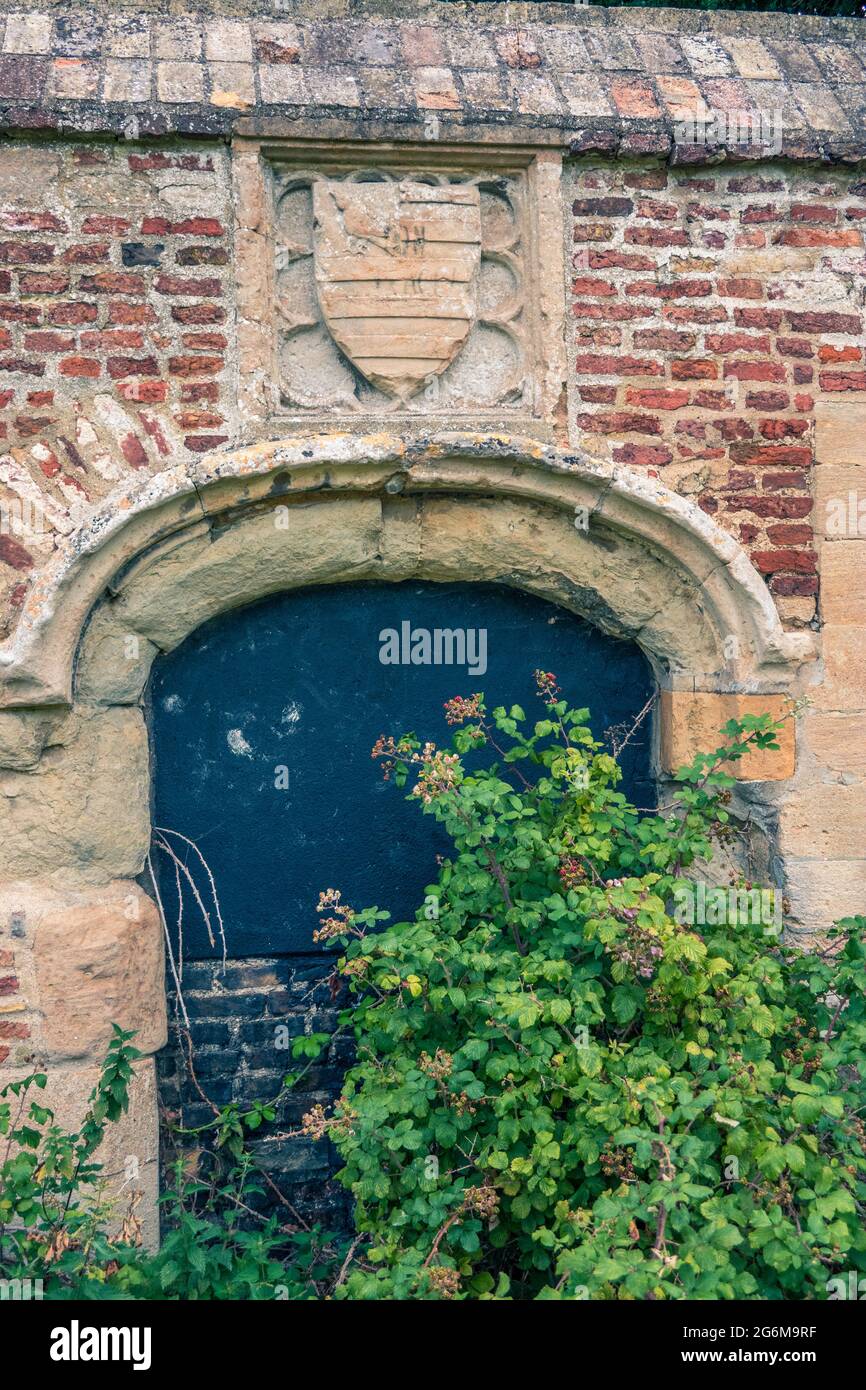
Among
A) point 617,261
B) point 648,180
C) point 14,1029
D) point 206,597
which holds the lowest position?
point 14,1029

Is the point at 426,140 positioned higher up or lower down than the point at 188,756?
higher up

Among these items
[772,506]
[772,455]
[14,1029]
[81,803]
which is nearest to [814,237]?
[772,455]

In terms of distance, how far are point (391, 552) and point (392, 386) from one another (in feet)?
1.54

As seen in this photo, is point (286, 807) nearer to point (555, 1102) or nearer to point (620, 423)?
point (555, 1102)

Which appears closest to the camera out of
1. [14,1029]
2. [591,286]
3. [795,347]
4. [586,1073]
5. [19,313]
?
[586,1073]

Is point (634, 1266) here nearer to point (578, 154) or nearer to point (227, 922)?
point (227, 922)

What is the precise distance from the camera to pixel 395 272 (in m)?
3.01

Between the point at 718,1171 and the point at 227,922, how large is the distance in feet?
5.14

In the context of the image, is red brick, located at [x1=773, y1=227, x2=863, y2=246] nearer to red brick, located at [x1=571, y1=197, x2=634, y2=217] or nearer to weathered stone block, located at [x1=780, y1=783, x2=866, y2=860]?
red brick, located at [x1=571, y1=197, x2=634, y2=217]

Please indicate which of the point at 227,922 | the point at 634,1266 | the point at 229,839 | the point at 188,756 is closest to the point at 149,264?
the point at 188,756

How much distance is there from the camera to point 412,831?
11.3 ft

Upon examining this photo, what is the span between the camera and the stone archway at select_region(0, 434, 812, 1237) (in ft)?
9.66

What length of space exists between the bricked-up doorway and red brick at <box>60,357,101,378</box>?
0.78 meters

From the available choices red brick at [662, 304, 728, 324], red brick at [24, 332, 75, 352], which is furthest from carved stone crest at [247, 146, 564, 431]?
red brick at [24, 332, 75, 352]
